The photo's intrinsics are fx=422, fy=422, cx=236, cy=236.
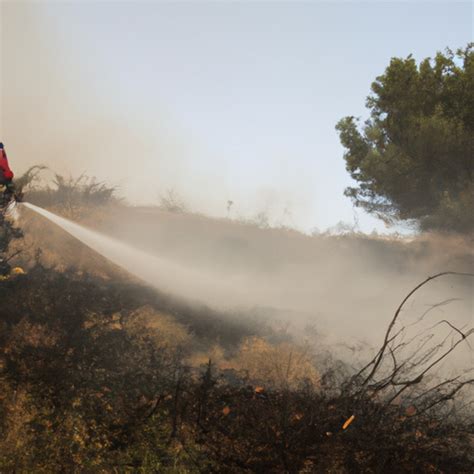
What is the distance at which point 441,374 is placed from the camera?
984 centimetres

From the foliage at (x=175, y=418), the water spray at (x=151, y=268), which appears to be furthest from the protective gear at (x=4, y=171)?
the water spray at (x=151, y=268)

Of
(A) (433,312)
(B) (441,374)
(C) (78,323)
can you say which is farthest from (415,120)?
(C) (78,323)

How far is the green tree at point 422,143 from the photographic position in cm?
1452

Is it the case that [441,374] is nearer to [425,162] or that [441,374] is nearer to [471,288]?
[471,288]

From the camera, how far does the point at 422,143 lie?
48.9ft

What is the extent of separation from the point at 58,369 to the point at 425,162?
13.8m

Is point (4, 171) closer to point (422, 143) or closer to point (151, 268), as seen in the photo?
point (151, 268)

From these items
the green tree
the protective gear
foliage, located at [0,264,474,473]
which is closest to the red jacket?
the protective gear

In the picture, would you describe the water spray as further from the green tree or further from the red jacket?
the green tree

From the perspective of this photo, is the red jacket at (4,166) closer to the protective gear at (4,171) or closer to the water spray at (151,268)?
the protective gear at (4,171)

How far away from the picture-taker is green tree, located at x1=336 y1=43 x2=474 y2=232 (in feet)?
47.6

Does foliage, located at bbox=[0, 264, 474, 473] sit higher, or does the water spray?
the water spray

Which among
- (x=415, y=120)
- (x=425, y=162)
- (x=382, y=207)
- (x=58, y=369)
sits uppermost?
(x=415, y=120)

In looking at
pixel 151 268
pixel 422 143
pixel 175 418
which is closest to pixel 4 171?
pixel 175 418
